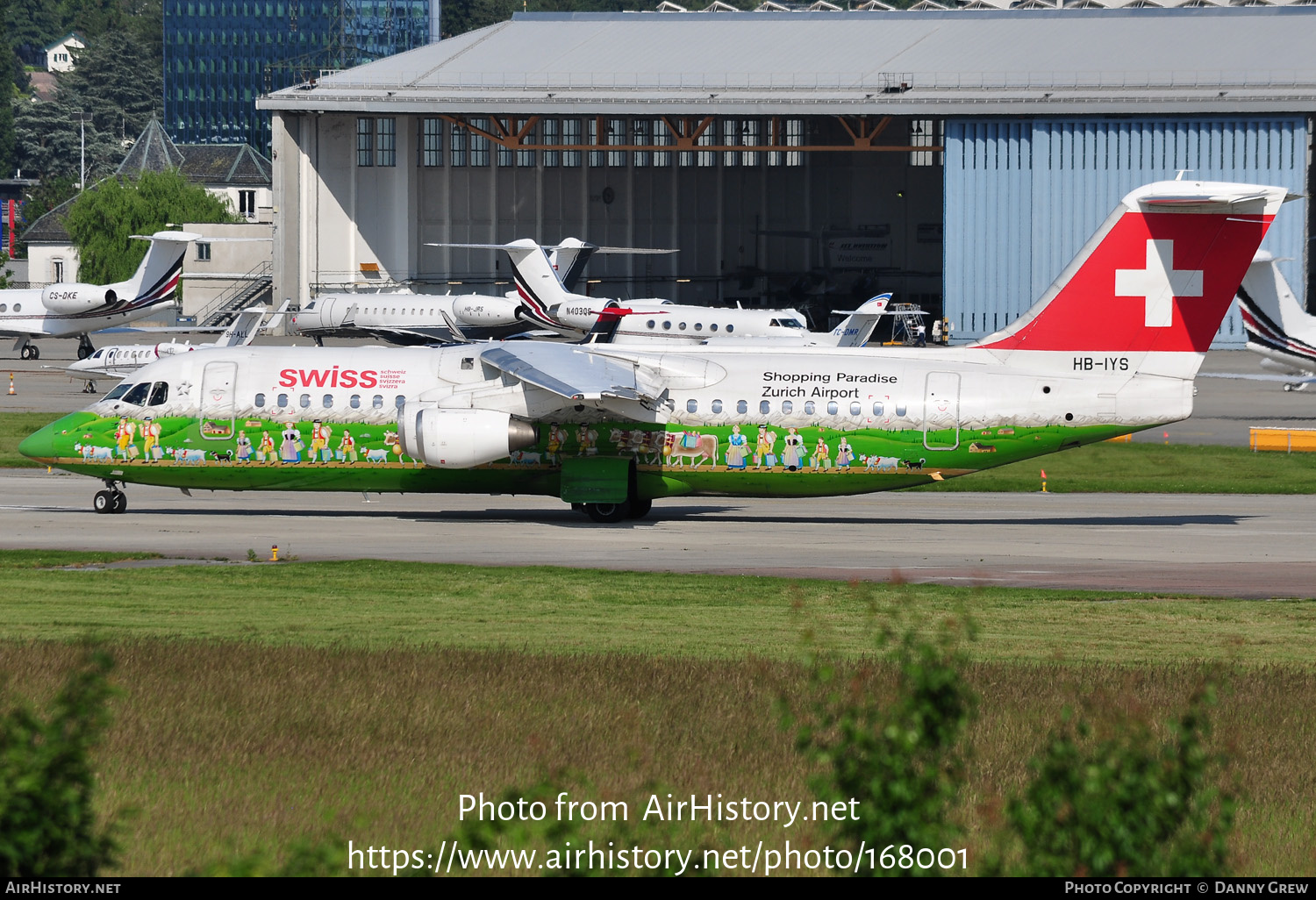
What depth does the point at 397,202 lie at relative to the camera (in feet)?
319

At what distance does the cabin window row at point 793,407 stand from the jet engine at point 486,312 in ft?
146

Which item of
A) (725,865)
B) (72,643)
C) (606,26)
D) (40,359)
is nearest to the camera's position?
(725,865)

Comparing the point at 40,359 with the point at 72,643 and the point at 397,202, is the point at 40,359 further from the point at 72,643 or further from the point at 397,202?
the point at 72,643

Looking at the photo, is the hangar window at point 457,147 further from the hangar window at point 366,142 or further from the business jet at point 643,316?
the business jet at point 643,316

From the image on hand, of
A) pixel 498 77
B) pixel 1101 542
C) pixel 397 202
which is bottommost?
pixel 1101 542

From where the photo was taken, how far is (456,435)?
28.7 m

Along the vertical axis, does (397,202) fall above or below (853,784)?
above

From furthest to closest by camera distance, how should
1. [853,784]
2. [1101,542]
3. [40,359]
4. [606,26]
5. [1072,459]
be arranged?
[606,26] < [40,359] < [1072,459] < [1101,542] < [853,784]

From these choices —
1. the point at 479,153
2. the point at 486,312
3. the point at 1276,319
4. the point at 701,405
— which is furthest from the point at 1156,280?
the point at 479,153

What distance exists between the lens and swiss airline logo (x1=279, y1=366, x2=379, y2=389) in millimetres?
30547

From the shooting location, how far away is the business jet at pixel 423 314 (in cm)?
7238

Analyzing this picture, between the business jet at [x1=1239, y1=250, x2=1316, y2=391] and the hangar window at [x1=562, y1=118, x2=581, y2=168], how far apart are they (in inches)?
2521

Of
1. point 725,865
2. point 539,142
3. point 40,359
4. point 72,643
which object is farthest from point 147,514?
point 539,142
